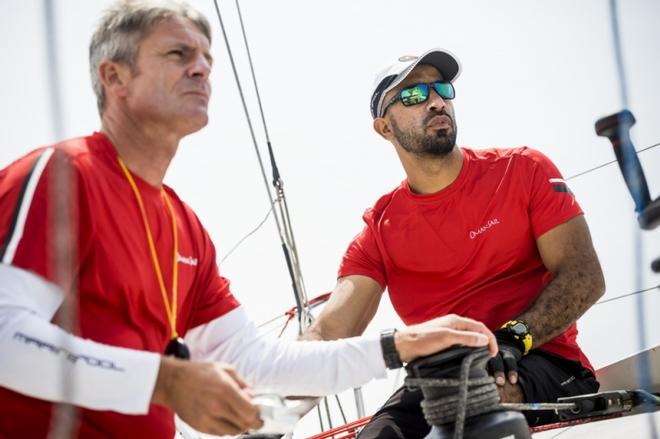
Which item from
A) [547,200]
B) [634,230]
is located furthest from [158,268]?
[547,200]

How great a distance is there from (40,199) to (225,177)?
135 inches

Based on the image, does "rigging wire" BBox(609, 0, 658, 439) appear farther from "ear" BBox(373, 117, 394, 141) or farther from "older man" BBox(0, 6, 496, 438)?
"ear" BBox(373, 117, 394, 141)

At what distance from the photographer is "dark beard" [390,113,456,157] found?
8.16 ft

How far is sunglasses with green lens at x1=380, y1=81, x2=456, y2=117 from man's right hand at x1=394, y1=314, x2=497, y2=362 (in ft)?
4.43

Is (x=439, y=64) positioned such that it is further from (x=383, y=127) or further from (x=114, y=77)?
(x=114, y=77)

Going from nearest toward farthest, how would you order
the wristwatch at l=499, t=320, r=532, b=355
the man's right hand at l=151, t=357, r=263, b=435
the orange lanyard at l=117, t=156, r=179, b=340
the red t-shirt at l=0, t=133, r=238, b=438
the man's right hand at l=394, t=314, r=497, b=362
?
1. the man's right hand at l=151, t=357, r=263, b=435
2. the red t-shirt at l=0, t=133, r=238, b=438
3. the man's right hand at l=394, t=314, r=497, b=362
4. the orange lanyard at l=117, t=156, r=179, b=340
5. the wristwatch at l=499, t=320, r=532, b=355

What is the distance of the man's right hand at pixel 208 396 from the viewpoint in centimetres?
103

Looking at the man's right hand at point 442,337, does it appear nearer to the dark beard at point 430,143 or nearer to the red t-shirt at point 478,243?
the red t-shirt at point 478,243

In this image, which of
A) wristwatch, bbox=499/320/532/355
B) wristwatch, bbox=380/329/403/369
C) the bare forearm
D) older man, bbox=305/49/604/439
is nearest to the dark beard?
older man, bbox=305/49/604/439

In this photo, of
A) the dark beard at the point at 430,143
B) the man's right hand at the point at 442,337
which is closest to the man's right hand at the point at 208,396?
the man's right hand at the point at 442,337

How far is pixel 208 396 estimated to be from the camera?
1.03m

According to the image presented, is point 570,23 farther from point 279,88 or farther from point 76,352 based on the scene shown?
point 76,352

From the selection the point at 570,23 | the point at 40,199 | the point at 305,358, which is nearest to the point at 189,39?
the point at 40,199

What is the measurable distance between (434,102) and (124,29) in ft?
4.21
